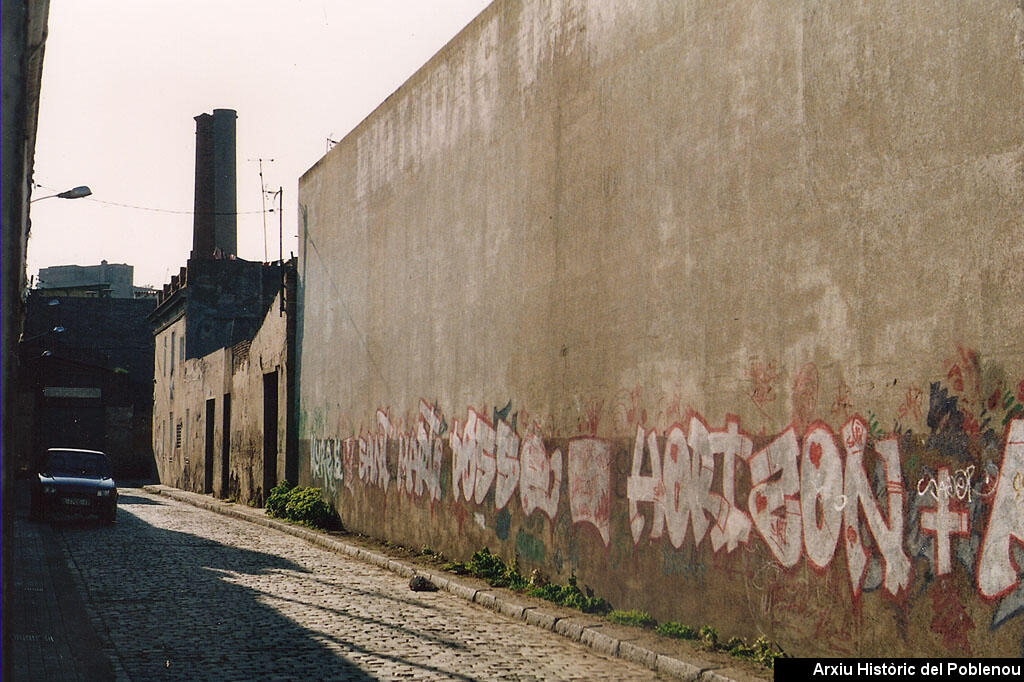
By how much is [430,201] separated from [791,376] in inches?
321

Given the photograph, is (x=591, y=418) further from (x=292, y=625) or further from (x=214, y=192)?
(x=214, y=192)

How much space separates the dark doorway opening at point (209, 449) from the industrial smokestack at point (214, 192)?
1080cm

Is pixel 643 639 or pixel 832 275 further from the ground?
pixel 832 275

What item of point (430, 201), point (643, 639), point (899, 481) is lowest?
point (643, 639)

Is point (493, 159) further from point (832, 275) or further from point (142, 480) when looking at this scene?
point (142, 480)

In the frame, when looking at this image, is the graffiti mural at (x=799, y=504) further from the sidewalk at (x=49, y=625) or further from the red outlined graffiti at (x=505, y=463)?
the sidewalk at (x=49, y=625)

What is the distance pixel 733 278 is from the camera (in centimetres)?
813

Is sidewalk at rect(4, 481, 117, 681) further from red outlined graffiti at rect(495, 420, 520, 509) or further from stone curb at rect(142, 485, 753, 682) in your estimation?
red outlined graffiti at rect(495, 420, 520, 509)

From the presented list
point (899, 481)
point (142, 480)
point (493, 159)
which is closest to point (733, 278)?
point (899, 481)

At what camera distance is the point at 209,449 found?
31562mm

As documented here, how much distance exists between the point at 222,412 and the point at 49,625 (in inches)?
814

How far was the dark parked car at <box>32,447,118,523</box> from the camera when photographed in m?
19.1

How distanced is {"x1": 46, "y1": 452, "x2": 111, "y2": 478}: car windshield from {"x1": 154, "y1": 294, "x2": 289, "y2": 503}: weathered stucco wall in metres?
3.49

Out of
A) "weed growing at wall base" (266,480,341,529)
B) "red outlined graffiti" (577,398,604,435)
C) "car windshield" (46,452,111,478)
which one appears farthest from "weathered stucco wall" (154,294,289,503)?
"red outlined graffiti" (577,398,604,435)
